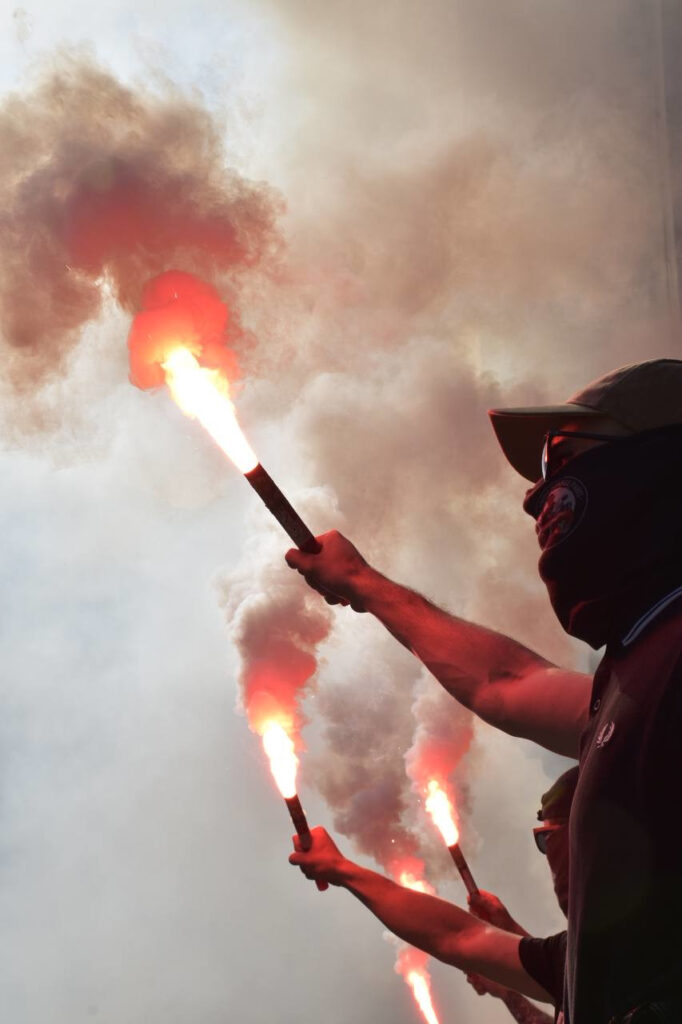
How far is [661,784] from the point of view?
5.89ft

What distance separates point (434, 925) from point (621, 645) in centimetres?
316

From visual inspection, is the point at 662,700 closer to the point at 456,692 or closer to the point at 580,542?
the point at 580,542

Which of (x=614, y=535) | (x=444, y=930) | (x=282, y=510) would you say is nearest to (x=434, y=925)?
(x=444, y=930)

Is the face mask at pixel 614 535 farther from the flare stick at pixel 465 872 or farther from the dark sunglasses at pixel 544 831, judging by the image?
the flare stick at pixel 465 872

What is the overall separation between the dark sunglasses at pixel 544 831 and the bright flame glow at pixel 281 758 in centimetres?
178

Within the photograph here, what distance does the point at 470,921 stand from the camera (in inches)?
185

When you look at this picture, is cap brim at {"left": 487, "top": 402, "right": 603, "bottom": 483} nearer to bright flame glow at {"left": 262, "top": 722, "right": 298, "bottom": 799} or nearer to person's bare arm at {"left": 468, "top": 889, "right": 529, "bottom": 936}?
bright flame glow at {"left": 262, "top": 722, "right": 298, "bottom": 799}

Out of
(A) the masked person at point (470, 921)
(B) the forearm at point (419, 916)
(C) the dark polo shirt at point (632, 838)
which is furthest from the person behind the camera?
(B) the forearm at point (419, 916)

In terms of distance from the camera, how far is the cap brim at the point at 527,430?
2658 mm

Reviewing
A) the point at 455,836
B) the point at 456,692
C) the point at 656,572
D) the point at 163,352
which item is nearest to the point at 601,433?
the point at 656,572

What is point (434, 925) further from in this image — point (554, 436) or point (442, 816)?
point (442, 816)

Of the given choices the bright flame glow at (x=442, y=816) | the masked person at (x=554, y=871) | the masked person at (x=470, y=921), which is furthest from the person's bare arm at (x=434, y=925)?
the bright flame glow at (x=442, y=816)

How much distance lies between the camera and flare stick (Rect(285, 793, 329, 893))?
5484mm

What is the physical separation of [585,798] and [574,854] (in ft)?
0.55
